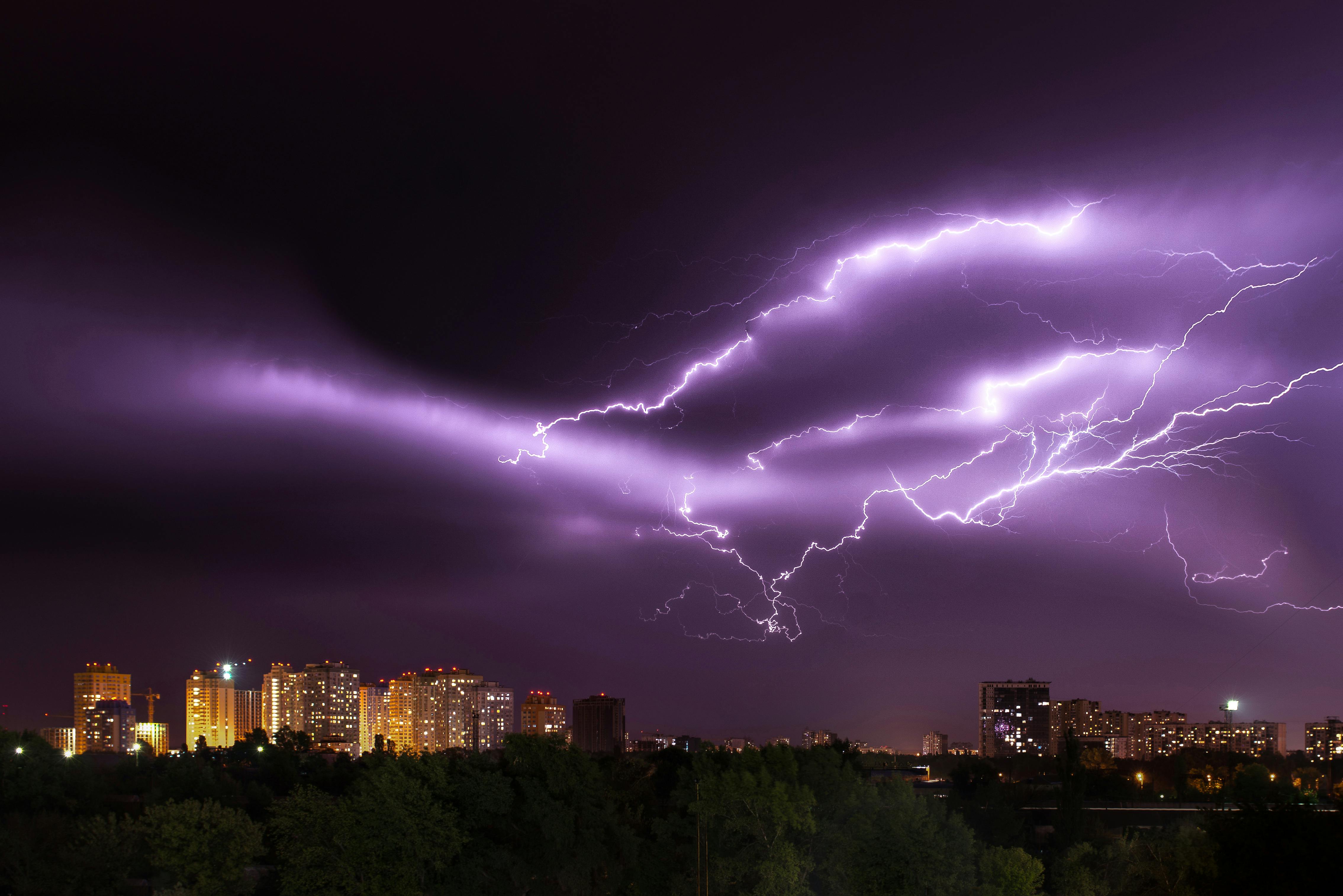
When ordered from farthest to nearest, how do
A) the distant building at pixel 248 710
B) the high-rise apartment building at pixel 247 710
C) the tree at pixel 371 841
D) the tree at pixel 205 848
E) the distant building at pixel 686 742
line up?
1. the high-rise apartment building at pixel 247 710
2. the distant building at pixel 248 710
3. the distant building at pixel 686 742
4. the tree at pixel 371 841
5. the tree at pixel 205 848

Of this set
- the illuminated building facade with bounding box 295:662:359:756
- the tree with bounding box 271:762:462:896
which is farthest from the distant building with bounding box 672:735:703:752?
the illuminated building facade with bounding box 295:662:359:756

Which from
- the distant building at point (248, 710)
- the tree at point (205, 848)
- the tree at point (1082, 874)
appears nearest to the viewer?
the tree at point (205, 848)

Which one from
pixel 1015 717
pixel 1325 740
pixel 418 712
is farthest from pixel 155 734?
pixel 1325 740

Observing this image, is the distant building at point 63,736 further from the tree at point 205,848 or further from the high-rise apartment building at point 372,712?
the tree at point 205,848

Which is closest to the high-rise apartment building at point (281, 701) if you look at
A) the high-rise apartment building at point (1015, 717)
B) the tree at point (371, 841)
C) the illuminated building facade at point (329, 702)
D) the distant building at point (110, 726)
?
the illuminated building facade at point (329, 702)

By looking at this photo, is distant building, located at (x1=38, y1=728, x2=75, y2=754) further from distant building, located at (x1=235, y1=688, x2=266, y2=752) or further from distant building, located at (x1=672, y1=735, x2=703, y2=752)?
distant building, located at (x1=672, y1=735, x2=703, y2=752)

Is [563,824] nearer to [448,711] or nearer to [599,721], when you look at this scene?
[599,721]

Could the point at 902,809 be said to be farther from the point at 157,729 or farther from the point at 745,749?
the point at 157,729
